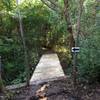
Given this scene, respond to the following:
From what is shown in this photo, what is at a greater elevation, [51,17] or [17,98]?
[51,17]

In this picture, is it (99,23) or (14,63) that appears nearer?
(99,23)

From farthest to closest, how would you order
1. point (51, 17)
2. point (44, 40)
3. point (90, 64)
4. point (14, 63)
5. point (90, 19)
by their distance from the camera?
point (44, 40) → point (51, 17) → point (14, 63) → point (90, 19) → point (90, 64)

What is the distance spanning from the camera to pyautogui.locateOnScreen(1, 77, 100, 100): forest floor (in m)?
4.47

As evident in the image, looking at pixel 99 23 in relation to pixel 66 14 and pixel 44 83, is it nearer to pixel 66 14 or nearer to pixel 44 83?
pixel 66 14

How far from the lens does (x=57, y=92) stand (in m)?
4.66

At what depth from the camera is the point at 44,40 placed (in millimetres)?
10688

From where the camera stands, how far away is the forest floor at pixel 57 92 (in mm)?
4473

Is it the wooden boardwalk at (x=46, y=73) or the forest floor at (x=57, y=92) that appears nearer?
the forest floor at (x=57, y=92)

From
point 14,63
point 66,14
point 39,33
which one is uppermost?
point 66,14

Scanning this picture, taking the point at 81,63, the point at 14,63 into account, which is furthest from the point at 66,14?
the point at 14,63

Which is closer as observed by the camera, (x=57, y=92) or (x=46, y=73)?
(x=57, y=92)

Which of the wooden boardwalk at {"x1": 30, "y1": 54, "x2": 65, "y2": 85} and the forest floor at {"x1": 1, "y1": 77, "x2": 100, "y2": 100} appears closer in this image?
the forest floor at {"x1": 1, "y1": 77, "x2": 100, "y2": 100}

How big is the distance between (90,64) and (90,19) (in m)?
1.41

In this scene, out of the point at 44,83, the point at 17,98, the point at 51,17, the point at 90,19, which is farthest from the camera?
the point at 51,17
